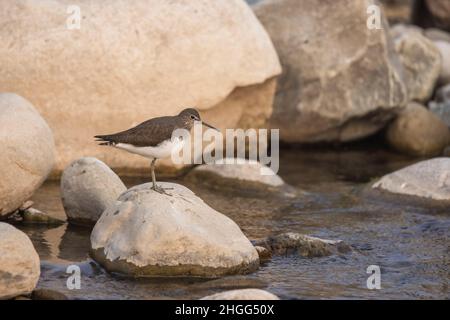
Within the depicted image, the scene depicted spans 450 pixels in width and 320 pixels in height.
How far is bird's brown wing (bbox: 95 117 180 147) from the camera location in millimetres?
8836

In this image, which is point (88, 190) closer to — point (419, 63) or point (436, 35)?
point (419, 63)

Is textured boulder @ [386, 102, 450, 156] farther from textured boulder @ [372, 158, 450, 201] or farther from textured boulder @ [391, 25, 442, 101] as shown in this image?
textured boulder @ [372, 158, 450, 201]

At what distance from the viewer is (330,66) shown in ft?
45.7

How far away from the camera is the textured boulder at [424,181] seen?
36.4ft

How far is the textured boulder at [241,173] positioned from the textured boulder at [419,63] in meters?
4.95

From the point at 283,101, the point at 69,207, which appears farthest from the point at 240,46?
the point at 69,207

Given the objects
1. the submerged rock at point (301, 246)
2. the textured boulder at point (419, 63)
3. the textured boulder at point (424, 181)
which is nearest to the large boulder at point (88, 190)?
the submerged rock at point (301, 246)

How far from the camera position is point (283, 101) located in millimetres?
14141

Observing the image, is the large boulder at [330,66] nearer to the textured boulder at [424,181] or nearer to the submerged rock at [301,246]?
the textured boulder at [424,181]

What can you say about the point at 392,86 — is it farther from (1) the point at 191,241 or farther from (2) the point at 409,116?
(1) the point at 191,241

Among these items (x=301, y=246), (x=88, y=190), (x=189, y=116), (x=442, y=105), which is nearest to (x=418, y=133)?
(x=442, y=105)

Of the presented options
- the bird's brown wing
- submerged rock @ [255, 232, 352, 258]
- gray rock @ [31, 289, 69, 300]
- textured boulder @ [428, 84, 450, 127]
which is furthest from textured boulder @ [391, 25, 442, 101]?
gray rock @ [31, 289, 69, 300]

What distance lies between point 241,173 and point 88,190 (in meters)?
2.82

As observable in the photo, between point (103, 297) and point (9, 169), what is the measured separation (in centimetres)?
215
